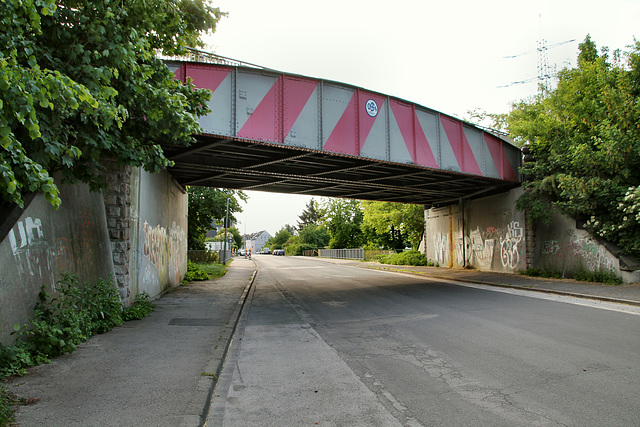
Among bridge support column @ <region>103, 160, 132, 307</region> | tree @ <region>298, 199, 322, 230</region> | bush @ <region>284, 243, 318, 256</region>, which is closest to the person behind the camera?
bridge support column @ <region>103, 160, 132, 307</region>

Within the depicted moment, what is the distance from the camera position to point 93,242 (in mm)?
8453

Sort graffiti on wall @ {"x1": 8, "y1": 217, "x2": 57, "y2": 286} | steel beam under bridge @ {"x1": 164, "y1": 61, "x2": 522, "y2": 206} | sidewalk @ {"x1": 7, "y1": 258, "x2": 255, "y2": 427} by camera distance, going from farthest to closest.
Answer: steel beam under bridge @ {"x1": 164, "y1": 61, "x2": 522, "y2": 206} → graffiti on wall @ {"x1": 8, "y1": 217, "x2": 57, "y2": 286} → sidewalk @ {"x1": 7, "y1": 258, "x2": 255, "y2": 427}

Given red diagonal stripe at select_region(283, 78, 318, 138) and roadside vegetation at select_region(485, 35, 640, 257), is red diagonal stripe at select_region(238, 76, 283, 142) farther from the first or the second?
roadside vegetation at select_region(485, 35, 640, 257)

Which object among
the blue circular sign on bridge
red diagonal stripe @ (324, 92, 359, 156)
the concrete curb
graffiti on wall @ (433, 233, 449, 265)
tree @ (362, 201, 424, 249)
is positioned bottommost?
the concrete curb

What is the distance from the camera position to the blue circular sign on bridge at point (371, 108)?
45.3ft

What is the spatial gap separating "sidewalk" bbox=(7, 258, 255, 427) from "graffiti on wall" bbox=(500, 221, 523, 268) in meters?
16.1

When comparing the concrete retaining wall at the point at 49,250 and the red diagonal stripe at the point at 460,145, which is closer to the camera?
the concrete retaining wall at the point at 49,250

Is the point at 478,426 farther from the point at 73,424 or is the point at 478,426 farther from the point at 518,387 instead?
the point at 73,424

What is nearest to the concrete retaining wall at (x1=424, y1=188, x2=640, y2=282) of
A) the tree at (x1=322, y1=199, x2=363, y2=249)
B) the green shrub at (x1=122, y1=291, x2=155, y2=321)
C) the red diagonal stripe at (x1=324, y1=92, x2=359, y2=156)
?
the red diagonal stripe at (x1=324, y1=92, x2=359, y2=156)

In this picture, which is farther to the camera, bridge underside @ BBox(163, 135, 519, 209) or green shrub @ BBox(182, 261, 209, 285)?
green shrub @ BBox(182, 261, 209, 285)

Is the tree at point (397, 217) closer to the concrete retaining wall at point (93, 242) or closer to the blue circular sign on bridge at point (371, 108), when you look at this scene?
the blue circular sign on bridge at point (371, 108)

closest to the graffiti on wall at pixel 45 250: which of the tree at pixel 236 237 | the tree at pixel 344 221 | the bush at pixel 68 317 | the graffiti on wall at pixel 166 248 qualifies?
the bush at pixel 68 317

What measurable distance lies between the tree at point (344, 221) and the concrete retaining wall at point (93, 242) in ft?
169

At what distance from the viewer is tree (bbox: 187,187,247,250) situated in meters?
30.6
